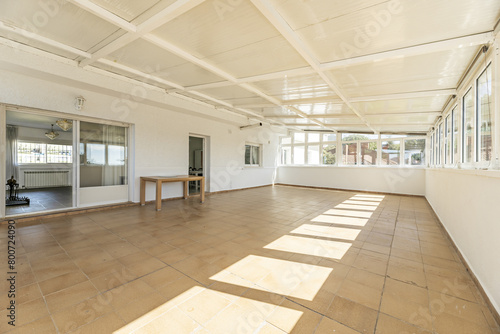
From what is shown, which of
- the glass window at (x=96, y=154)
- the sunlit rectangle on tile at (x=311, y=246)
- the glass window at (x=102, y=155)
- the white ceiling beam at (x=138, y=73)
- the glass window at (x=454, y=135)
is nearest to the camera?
the sunlit rectangle on tile at (x=311, y=246)

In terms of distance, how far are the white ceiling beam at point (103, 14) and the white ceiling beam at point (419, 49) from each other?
2.83 metres

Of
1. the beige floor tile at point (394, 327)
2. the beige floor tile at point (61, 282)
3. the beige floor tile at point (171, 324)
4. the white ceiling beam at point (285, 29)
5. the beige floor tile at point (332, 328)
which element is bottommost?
the beige floor tile at point (394, 327)

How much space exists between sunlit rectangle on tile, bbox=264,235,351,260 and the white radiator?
32.9ft

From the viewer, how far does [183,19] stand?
265cm

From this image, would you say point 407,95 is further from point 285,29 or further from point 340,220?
point 285,29

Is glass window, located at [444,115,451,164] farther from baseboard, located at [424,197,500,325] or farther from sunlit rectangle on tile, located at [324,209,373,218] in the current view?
baseboard, located at [424,197,500,325]

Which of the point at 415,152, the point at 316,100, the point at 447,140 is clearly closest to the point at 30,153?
the point at 316,100

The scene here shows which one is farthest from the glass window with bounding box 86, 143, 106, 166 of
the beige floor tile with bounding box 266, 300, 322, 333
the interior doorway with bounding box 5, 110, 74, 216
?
the beige floor tile with bounding box 266, 300, 322, 333

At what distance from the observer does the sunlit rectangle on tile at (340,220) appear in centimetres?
441

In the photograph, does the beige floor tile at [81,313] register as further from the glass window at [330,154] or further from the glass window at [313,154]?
the glass window at [313,154]

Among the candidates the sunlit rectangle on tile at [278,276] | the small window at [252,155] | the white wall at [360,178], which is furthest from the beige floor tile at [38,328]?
the white wall at [360,178]

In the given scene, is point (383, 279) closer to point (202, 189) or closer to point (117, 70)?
point (202, 189)

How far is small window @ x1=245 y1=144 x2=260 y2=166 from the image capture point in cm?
988

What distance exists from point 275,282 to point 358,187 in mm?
8678
